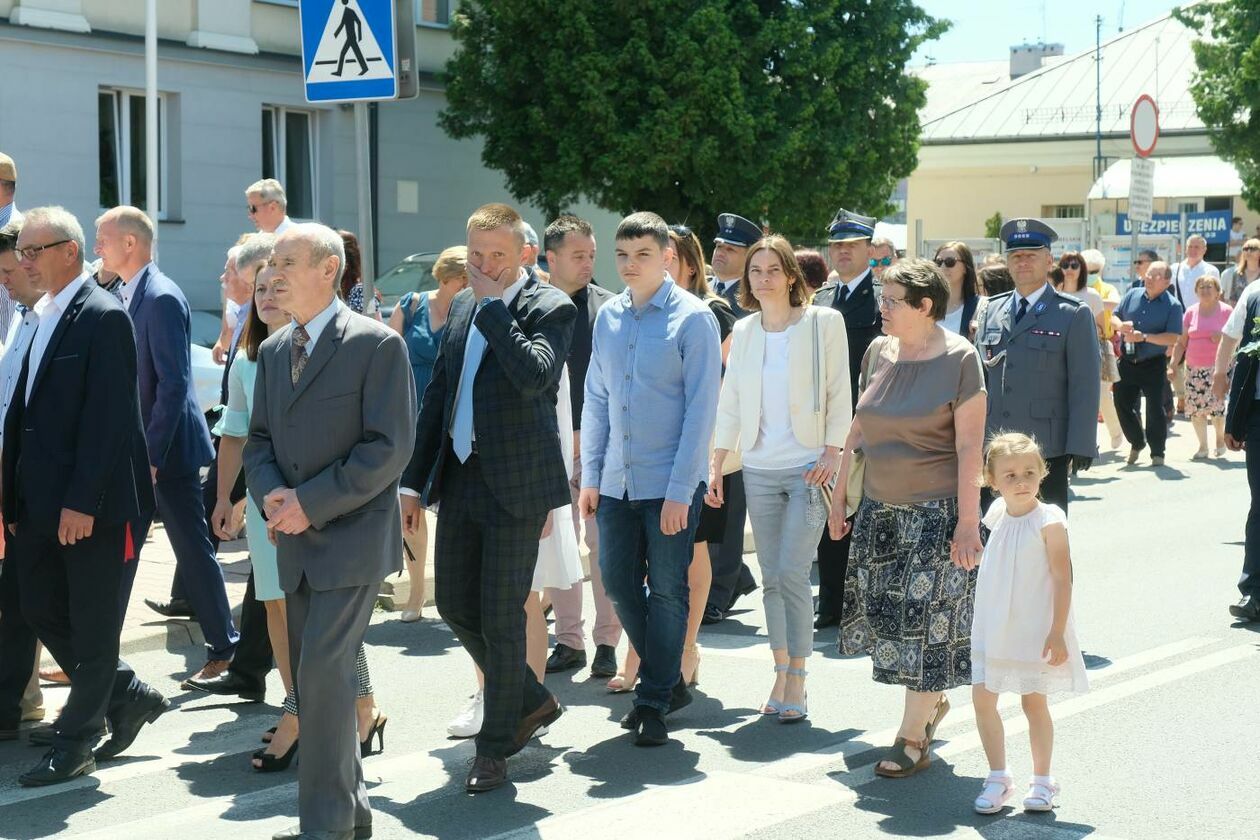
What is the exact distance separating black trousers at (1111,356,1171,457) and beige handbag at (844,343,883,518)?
417 inches

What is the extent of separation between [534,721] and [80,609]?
1.75 meters

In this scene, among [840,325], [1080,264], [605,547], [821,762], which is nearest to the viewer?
[821,762]

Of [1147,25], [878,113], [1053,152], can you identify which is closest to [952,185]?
[1053,152]

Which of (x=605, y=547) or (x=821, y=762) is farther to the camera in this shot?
(x=605, y=547)

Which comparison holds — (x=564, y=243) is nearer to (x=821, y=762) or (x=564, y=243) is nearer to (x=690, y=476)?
(x=690, y=476)

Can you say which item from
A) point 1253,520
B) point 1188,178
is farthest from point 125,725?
point 1188,178

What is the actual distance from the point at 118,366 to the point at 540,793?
2213 mm

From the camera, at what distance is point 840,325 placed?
7.55 meters

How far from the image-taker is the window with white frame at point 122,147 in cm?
2472

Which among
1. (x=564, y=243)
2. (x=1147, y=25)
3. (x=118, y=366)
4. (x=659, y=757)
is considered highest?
(x=1147, y=25)

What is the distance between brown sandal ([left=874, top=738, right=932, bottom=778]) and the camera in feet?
20.6

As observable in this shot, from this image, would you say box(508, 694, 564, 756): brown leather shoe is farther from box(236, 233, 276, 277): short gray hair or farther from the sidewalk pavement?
the sidewalk pavement

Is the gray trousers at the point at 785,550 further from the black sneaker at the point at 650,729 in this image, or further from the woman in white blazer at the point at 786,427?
the black sneaker at the point at 650,729

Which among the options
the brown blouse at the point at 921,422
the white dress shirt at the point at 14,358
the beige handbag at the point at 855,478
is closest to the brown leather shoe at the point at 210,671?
the white dress shirt at the point at 14,358
